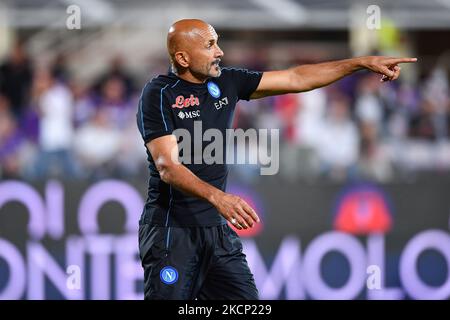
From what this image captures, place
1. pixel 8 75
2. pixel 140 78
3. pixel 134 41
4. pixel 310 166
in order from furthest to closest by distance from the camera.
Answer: pixel 134 41 → pixel 140 78 → pixel 8 75 → pixel 310 166

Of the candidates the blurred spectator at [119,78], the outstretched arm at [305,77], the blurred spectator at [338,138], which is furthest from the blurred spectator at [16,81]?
the outstretched arm at [305,77]

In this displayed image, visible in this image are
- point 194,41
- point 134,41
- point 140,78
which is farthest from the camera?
point 134,41

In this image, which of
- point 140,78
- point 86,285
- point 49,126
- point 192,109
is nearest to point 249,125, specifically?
point 140,78

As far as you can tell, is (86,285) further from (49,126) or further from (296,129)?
(296,129)

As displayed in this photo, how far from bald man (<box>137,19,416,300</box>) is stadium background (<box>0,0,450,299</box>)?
2.78 metres

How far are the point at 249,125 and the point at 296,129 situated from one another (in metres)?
0.68

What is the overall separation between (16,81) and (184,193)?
577 cm

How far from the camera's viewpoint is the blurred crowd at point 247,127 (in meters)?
9.37

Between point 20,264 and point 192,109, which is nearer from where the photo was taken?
point 192,109

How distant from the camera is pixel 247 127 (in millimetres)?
10773

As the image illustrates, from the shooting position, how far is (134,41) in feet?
42.1

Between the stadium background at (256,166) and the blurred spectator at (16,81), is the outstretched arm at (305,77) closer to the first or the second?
the stadium background at (256,166)

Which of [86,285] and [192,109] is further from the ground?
[192,109]

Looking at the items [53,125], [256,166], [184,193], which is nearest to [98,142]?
[53,125]
